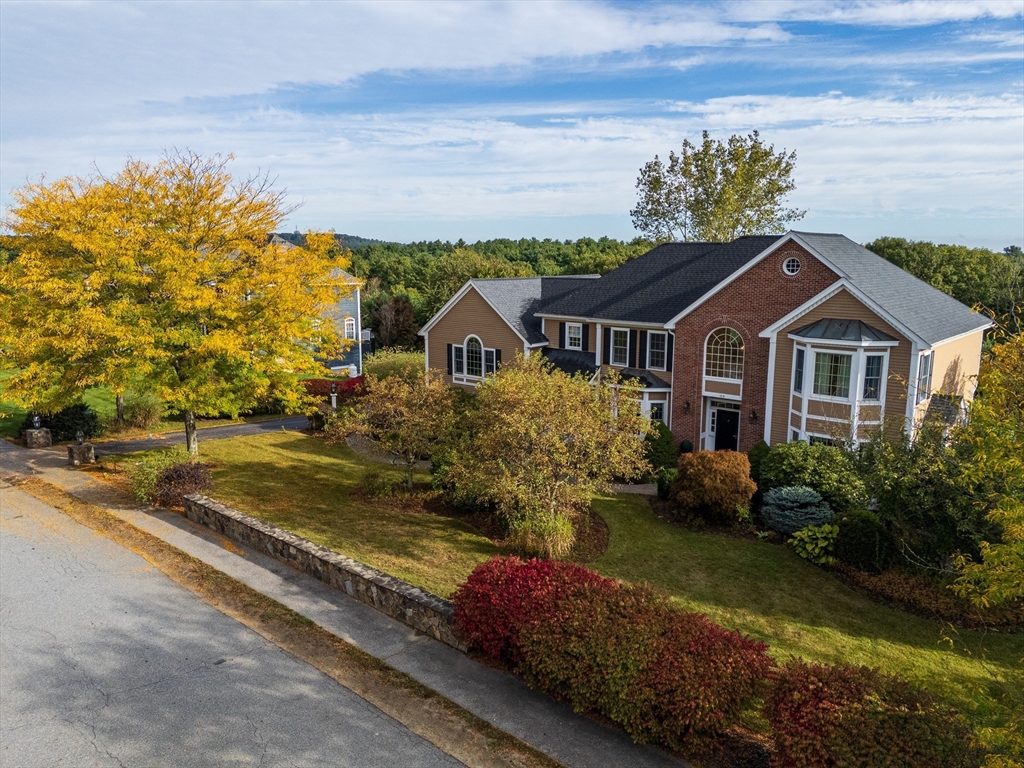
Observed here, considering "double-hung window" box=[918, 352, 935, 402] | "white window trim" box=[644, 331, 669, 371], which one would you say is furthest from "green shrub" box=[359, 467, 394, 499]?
"double-hung window" box=[918, 352, 935, 402]

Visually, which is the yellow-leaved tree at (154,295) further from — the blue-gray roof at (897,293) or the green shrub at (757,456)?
the blue-gray roof at (897,293)

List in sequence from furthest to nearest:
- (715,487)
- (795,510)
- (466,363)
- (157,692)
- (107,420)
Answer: (466,363)
(107,420)
(715,487)
(795,510)
(157,692)

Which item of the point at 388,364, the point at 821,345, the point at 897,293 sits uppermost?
the point at 897,293

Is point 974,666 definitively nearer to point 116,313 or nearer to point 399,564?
point 399,564

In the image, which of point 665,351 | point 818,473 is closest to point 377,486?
point 665,351

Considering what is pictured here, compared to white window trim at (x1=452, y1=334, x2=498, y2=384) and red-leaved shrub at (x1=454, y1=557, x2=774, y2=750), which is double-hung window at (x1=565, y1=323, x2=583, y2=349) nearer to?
white window trim at (x1=452, y1=334, x2=498, y2=384)

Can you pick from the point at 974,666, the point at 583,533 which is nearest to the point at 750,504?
the point at 583,533

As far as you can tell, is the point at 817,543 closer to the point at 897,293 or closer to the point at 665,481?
the point at 665,481
